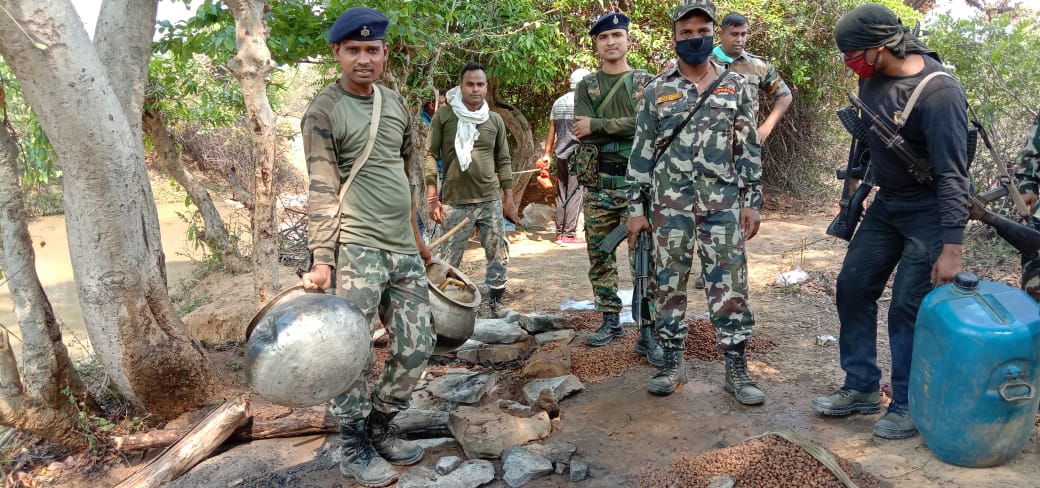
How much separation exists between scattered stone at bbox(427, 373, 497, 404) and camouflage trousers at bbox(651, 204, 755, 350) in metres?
1.19

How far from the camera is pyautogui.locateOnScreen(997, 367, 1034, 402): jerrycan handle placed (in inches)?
105

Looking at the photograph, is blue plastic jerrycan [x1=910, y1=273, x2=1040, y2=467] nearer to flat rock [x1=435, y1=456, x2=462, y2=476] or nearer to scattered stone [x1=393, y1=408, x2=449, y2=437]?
flat rock [x1=435, y1=456, x2=462, y2=476]

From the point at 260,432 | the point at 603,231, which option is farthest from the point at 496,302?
the point at 260,432

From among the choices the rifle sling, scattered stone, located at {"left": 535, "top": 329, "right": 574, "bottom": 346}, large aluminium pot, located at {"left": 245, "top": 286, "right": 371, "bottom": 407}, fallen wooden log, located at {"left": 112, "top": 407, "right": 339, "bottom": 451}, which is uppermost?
the rifle sling

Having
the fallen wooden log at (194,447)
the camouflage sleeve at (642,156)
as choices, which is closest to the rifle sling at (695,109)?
the camouflage sleeve at (642,156)

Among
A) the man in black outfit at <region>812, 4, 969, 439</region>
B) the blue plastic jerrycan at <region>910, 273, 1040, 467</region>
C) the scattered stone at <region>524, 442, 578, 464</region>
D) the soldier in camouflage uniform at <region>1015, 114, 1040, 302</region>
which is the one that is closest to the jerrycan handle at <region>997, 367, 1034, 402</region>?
the blue plastic jerrycan at <region>910, 273, 1040, 467</region>

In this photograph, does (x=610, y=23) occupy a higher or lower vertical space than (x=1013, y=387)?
higher

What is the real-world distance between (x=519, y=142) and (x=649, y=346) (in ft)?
21.4

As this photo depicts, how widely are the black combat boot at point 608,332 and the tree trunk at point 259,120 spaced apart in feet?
7.30

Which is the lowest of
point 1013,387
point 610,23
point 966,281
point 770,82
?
point 1013,387

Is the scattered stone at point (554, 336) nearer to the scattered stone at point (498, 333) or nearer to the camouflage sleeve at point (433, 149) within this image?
the scattered stone at point (498, 333)

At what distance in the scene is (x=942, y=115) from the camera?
2.91m

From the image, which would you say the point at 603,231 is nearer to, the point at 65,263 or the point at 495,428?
the point at 495,428

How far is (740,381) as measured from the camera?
3.81m
